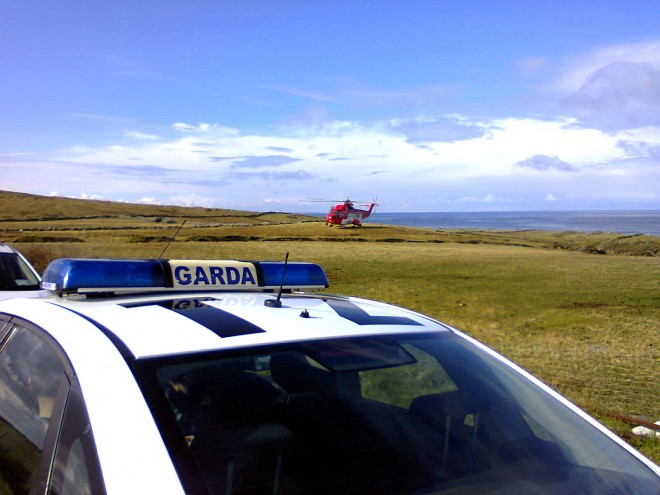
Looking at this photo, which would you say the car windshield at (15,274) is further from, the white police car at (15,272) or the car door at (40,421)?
the car door at (40,421)

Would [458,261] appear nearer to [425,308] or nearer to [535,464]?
[425,308]

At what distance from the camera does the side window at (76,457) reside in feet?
4.78

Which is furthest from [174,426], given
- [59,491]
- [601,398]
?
[601,398]

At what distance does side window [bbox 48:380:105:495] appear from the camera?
146cm

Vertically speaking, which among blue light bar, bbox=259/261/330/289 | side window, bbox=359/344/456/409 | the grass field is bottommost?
the grass field

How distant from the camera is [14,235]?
3133 centimetres

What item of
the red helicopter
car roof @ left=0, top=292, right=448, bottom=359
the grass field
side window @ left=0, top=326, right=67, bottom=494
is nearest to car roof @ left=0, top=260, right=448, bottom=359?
car roof @ left=0, top=292, right=448, bottom=359

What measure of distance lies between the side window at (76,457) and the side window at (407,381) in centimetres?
110

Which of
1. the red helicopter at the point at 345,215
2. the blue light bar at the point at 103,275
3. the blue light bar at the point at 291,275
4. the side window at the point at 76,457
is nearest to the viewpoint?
the side window at the point at 76,457

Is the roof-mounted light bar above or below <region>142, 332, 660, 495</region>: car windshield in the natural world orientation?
above

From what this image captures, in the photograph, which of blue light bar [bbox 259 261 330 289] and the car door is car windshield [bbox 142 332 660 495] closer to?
the car door

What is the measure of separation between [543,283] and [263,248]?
20803 millimetres

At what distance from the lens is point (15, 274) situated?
6.17m

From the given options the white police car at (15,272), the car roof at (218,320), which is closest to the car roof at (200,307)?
the car roof at (218,320)
